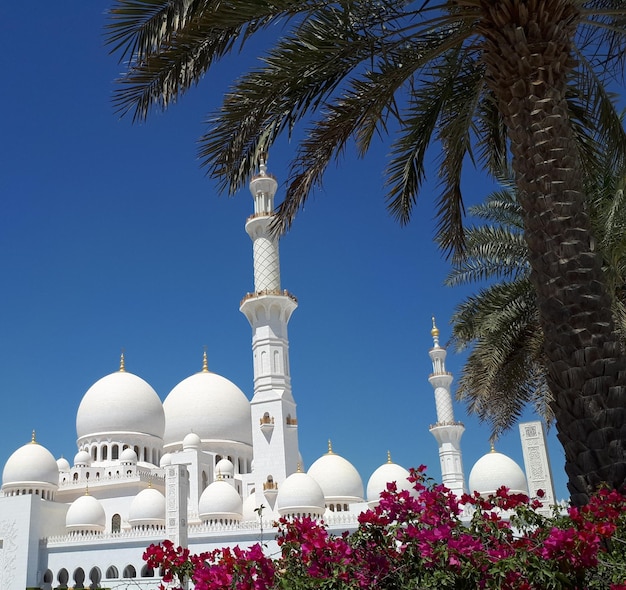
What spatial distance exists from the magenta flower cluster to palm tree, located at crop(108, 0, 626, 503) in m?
0.91

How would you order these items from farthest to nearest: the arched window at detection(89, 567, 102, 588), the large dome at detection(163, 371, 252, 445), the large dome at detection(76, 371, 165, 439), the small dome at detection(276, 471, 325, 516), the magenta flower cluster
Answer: the large dome at detection(163, 371, 252, 445)
the large dome at detection(76, 371, 165, 439)
the arched window at detection(89, 567, 102, 588)
the small dome at detection(276, 471, 325, 516)
the magenta flower cluster

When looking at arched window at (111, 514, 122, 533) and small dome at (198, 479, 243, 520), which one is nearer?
small dome at (198, 479, 243, 520)

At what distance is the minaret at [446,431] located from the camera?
30.7m

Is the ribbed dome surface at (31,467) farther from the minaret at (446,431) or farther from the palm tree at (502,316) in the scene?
the palm tree at (502,316)

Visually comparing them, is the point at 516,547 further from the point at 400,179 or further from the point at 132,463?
the point at 132,463

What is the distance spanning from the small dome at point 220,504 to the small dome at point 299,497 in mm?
2098

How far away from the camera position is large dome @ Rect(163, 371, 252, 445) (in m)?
33.6

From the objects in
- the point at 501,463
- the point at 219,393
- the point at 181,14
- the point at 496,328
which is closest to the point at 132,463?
the point at 219,393

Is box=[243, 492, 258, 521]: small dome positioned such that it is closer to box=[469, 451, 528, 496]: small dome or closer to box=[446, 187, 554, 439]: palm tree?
box=[469, 451, 528, 496]: small dome

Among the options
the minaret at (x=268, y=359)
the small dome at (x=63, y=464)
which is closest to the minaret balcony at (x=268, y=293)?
the minaret at (x=268, y=359)

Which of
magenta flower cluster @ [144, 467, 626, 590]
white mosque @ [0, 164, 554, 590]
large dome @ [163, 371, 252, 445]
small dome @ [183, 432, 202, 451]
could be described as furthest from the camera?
large dome @ [163, 371, 252, 445]

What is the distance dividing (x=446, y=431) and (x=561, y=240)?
26.4 m

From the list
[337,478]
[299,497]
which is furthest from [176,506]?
[337,478]

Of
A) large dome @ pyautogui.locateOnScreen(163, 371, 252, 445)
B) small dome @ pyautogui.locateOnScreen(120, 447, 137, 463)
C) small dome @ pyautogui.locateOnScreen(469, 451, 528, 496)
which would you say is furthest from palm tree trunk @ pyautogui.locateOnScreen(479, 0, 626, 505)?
large dome @ pyautogui.locateOnScreen(163, 371, 252, 445)
